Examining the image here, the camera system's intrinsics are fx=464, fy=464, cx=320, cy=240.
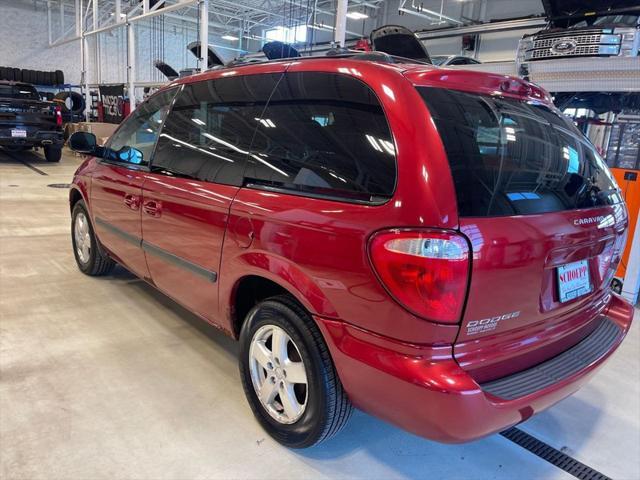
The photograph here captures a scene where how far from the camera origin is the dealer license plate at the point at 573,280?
1712 mm

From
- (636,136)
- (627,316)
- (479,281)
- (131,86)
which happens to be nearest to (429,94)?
(479,281)

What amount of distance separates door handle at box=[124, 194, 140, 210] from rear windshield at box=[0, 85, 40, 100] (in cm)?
895

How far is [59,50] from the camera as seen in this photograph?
20344mm

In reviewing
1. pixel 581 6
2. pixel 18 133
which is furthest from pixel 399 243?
pixel 18 133

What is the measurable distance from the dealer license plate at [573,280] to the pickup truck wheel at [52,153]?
472 inches

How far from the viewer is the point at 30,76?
17.0 metres

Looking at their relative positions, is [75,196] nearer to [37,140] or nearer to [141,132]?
[141,132]

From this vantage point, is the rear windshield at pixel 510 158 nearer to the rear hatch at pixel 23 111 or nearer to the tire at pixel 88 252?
the tire at pixel 88 252

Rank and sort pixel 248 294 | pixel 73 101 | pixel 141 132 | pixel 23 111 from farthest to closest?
pixel 73 101, pixel 23 111, pixel 141 132, pixel 248 294

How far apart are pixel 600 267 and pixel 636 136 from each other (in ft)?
13.0

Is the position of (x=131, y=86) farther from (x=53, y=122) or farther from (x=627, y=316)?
(x=627, y=316)

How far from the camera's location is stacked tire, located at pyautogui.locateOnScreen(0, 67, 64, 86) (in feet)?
54.7

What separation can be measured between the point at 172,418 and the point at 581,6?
555 cm

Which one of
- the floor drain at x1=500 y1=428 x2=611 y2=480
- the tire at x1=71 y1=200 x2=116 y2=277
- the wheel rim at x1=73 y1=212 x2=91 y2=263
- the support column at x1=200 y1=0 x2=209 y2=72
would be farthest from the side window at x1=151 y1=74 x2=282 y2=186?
the support column at x1=200 y1=0 x2=209 y2=72
